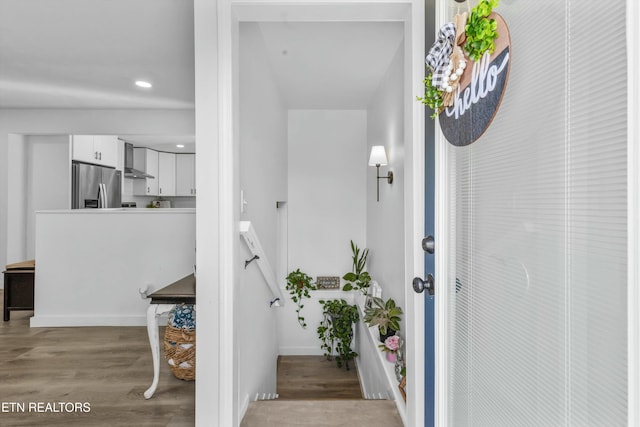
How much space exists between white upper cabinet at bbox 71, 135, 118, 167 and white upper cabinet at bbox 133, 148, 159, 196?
2.38ft

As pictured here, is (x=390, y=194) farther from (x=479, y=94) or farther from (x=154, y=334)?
(x=479, y=94)

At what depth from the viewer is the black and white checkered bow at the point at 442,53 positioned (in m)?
1.04

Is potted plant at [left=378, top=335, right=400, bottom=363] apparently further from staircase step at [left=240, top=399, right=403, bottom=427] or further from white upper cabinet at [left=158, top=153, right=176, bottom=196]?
white upper cabinet at [left=158, top=153, right=176, bottom=196]

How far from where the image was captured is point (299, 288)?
165 inches

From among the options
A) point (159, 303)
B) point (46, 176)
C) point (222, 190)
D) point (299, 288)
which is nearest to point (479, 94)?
point (222, 190)

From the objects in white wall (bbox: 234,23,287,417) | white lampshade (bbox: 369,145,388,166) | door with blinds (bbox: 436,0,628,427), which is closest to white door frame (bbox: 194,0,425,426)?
white wall (bbox: 234,23,287,417)

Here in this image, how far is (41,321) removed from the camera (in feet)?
11.6

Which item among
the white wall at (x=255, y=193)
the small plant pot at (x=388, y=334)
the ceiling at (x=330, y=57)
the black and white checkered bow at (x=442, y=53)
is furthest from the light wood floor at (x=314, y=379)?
the black and white checkered bow at (x=442, y=53)

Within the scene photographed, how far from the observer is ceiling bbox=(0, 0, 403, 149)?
2230 mm

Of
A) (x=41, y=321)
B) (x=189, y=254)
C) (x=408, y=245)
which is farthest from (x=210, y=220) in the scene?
(x=41, y=321)

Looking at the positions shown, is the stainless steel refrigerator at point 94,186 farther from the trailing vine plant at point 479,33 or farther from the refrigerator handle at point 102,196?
the trailing vine plant at point 479,33

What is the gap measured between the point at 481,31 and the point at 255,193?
5.69 ft

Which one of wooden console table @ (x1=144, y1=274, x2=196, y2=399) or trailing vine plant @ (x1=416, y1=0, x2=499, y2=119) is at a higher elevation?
trailing vine plant @ (x1=416, y1=0, x2=499, y2=119)

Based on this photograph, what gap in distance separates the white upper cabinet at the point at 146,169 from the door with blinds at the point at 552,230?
6512 millimetres
